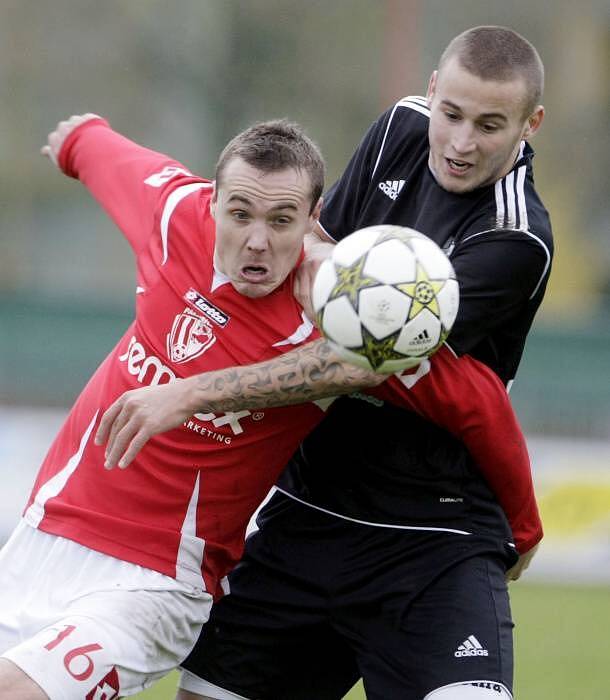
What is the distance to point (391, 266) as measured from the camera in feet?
13.7

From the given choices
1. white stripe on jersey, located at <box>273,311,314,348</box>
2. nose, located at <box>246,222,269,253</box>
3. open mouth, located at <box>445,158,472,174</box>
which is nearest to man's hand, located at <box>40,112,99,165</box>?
nose, located at <box>246,222,269,253</box>

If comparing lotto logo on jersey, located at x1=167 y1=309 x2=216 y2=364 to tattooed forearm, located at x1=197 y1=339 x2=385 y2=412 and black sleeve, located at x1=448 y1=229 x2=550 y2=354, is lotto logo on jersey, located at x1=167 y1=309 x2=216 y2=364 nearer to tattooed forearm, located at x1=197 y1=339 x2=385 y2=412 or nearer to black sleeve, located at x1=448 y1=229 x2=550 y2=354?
tattooed forearm, located at x1=197 y1=339 x2=385 y2=412

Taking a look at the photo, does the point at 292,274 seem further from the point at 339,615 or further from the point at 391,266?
the point at 339,615

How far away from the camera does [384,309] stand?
4.14m

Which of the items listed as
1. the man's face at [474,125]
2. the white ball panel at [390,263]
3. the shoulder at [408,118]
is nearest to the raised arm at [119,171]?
the shoulder at [408,118]

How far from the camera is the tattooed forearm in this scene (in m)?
4.49

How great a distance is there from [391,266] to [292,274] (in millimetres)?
700

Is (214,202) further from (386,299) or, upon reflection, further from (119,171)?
(386,299)

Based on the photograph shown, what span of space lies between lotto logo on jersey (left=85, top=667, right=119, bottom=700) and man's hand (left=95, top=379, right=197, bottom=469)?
2.18ft

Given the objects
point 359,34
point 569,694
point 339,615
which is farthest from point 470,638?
point 359,34

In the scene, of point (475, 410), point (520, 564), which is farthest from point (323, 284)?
point (520, 564)

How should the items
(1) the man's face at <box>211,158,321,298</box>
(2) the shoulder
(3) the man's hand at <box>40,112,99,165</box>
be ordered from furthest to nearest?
(3) the man's hand at <box>40,112,99,165</box> → (2) the shoulder → (1) the man's face at <box>211,158,321,298</box>

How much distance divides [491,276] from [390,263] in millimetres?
696

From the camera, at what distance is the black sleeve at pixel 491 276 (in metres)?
4.75
